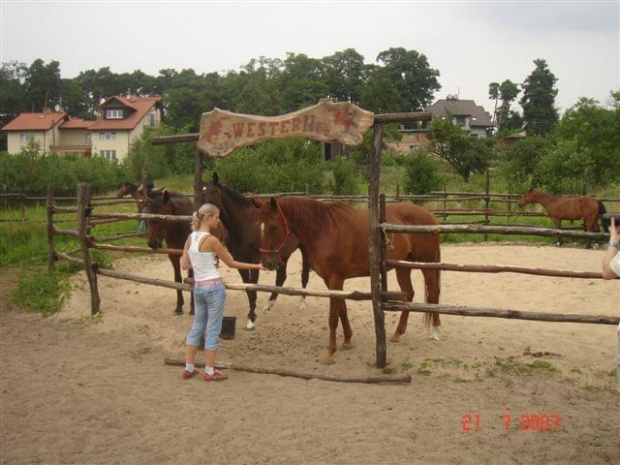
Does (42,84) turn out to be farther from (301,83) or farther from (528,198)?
(528,198)

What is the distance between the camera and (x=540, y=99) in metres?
65.2

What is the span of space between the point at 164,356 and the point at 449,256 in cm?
735

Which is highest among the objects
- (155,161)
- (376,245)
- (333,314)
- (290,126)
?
(155,161)

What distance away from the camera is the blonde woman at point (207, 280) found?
4.69 m

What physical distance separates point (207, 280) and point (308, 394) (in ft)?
4.49

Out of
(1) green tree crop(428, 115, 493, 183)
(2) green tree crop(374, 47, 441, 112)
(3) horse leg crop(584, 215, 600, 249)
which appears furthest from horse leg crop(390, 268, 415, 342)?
(2) green tree crop(374, 47, 441, 112)

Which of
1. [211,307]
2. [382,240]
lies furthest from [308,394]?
[382,240]

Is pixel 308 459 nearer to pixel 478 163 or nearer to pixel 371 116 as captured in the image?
pixel 371 116

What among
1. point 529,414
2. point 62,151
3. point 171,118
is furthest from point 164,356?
point 62,151

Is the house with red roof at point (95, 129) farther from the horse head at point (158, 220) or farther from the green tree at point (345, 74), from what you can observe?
the horse head at point (158, 220)

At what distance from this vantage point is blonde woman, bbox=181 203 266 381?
185 inches

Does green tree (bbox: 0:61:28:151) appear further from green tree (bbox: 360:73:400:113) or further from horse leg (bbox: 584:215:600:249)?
horse leg (bbox: 584:215:600:249)

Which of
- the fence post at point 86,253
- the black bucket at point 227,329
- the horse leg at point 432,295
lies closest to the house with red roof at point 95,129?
the fence post at point 86,253
